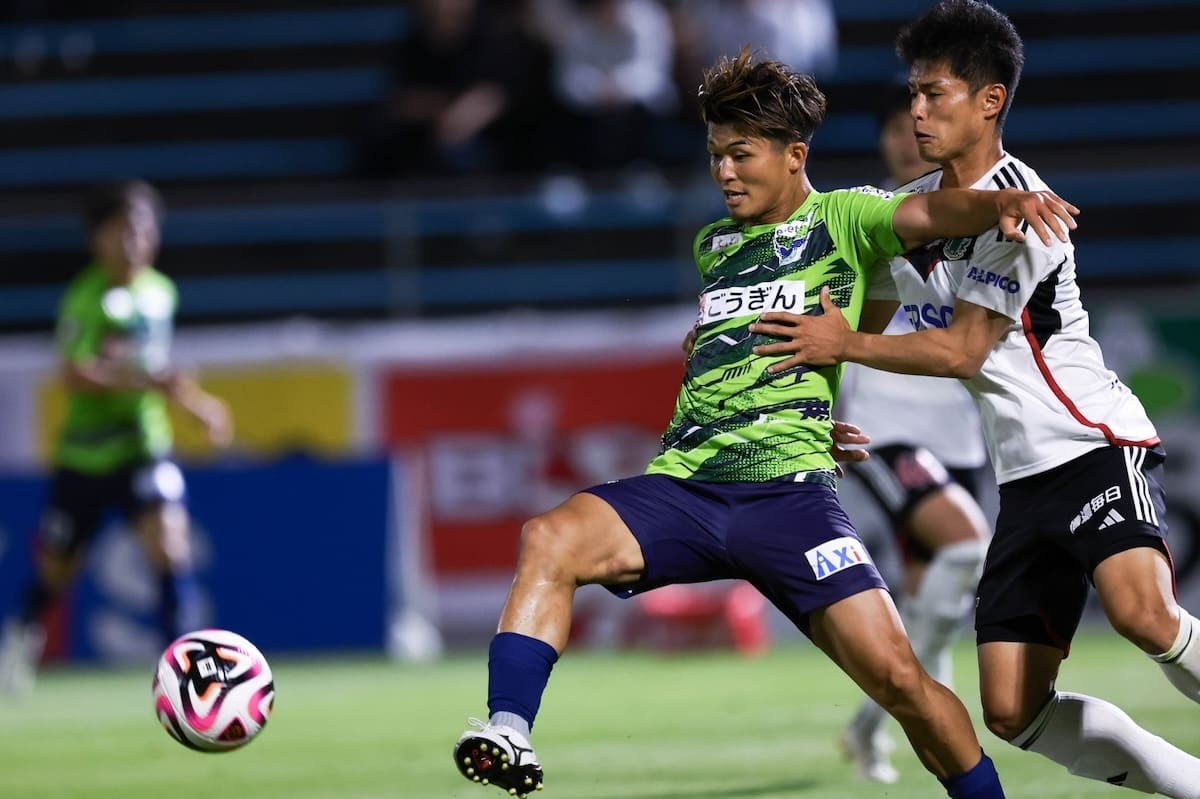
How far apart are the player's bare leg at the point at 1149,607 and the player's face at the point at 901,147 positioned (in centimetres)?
276

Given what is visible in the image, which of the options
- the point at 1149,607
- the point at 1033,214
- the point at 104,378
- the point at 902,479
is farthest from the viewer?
the point at 104,378

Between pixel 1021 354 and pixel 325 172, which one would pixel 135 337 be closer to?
pixel 325 172

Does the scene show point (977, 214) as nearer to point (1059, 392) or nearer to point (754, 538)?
point (1059, 392)

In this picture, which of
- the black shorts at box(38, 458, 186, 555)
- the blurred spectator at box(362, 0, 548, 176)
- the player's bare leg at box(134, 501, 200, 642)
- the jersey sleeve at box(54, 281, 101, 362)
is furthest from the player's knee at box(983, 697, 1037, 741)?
the blurred spectator at box(362, 0, 548, 176)

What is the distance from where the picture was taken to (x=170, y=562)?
11359 millimetres

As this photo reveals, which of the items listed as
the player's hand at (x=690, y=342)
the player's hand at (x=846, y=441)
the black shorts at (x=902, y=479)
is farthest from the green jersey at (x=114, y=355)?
the player's hand at (x=846, y=441)

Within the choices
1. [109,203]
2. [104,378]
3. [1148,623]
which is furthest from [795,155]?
[109,203]

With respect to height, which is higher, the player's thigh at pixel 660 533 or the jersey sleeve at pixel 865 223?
the jersey sleeve at pixel 865 223

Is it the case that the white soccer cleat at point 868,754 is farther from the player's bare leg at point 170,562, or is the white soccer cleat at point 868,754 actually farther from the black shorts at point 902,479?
the player's bare leg at point 170,562

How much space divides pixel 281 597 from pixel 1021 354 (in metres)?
8.98

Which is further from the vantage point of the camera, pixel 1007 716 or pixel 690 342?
pixel 690 342

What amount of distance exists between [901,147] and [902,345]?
2.53 meters

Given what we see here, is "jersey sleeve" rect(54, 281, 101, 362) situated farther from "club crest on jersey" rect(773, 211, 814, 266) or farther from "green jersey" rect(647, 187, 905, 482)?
"club crest on jersey" rect(773, 211, 814, 266)

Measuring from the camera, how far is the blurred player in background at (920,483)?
24.5 feet
